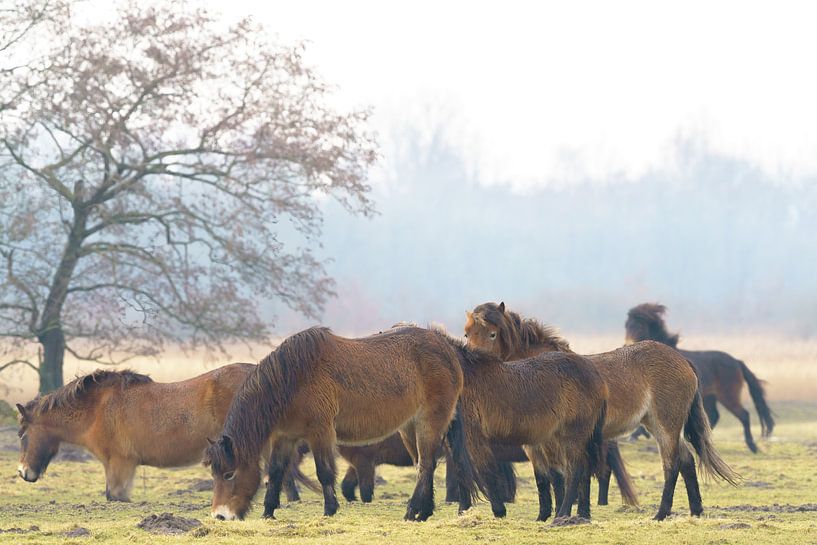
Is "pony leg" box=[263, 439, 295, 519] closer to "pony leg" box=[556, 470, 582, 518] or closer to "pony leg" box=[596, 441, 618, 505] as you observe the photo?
"pony leg" box=[556, 470, 582, 518]

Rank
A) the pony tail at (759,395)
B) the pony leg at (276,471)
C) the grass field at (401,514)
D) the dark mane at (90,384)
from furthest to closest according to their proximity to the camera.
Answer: the pony tail at (759,395) → the dark mane at (90,384) → the pony leg at (276,471) → the grass field at (401,514)

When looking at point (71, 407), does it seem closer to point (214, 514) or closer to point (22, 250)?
point (214, 514)

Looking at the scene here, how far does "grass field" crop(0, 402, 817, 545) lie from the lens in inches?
338

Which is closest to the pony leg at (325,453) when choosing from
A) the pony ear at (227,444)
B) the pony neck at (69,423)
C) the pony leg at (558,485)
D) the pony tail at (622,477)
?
the pony ear at (227,444)

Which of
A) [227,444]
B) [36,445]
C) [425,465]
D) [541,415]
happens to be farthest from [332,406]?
[36,445]

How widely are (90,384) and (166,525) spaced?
3868mm

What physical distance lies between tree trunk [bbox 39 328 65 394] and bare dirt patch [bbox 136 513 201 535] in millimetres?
14793

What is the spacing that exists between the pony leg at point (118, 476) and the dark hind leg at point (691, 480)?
229 inches

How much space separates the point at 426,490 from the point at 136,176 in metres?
14.8

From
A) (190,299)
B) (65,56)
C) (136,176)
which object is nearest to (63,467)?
(190,299)

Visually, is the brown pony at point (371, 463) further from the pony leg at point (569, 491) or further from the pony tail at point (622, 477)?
the pony leg at point (569, 491)

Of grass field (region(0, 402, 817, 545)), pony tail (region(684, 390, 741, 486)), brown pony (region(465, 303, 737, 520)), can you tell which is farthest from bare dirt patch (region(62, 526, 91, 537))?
pony tail (region(684, 390, 741, 486))

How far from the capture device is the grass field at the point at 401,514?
8.59 meters

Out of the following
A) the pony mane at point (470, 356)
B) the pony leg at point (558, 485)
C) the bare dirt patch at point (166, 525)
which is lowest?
the bare dirt patch at point (166, 525)
